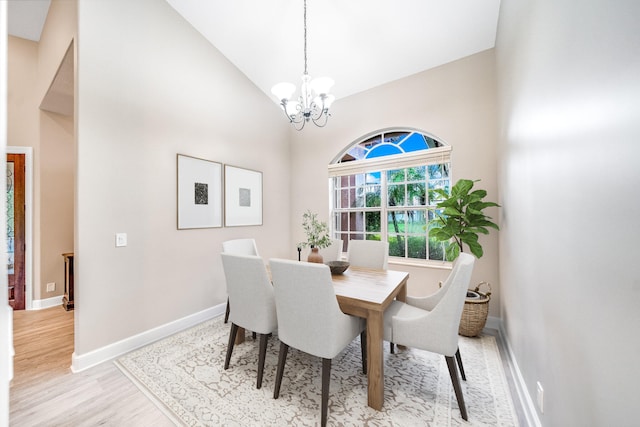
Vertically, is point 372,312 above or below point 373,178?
below

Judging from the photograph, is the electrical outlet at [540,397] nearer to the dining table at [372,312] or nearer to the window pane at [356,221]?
the dining table at [372,312]

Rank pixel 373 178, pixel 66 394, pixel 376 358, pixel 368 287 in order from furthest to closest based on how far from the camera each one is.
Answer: pixel 373 178, pixel 368 287, pixel 66 394, pixel 376 358

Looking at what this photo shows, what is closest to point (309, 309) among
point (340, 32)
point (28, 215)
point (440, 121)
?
point (440, 121)

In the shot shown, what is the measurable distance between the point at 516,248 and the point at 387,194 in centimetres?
195

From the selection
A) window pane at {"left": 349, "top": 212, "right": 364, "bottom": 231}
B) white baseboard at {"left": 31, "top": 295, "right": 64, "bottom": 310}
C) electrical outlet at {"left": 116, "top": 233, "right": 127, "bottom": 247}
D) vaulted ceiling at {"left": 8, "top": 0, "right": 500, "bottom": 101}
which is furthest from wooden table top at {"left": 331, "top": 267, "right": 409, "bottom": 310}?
white baseboard at {"left": 31, "top": 295, "right": 64, "bottom": 310}

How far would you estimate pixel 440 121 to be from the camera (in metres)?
3.23

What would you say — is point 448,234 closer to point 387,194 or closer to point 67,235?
point 387,194

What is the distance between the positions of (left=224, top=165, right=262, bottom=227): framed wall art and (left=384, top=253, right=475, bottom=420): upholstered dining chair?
256 cm

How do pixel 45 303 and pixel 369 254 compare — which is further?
pixel 45 303

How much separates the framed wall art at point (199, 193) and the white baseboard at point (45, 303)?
2.56 m

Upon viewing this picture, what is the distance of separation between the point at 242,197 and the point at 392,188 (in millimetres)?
2215

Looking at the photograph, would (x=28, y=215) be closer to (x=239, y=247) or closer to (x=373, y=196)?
(x=239, y=247)

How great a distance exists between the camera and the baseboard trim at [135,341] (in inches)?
84.5

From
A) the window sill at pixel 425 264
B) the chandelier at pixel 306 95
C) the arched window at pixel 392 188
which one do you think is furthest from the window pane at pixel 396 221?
the chandelier at pixel 306 95
